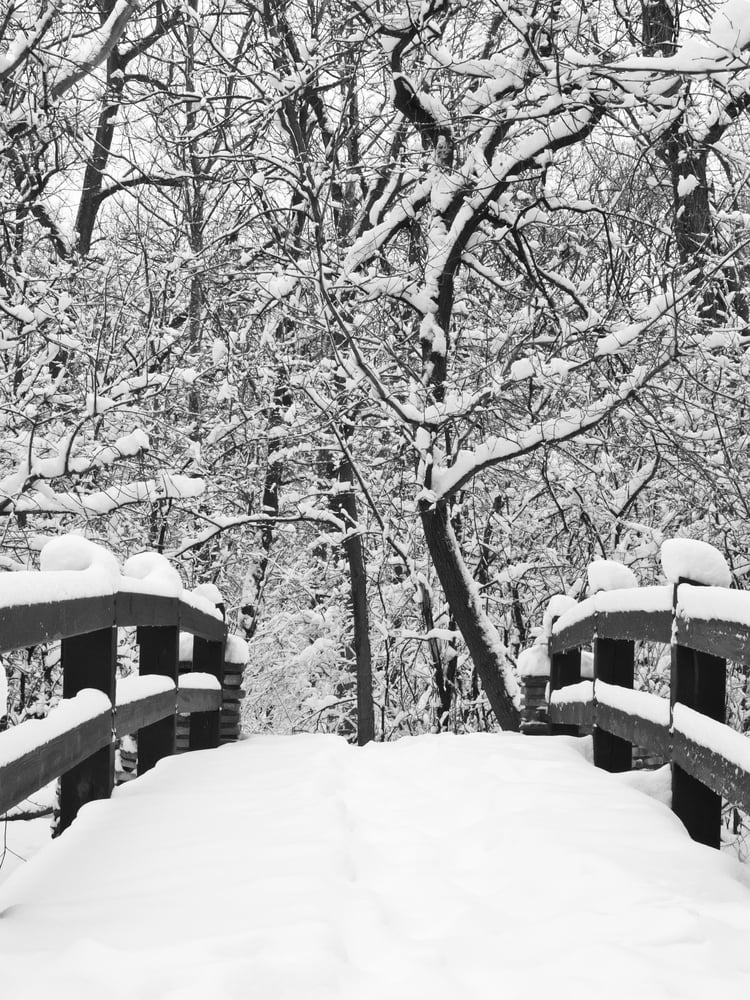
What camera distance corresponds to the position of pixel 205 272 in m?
9.18

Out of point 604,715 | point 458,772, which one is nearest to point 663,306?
point 604,715

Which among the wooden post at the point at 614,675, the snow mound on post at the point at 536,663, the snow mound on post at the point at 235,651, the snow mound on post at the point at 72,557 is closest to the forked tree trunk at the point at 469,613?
the snow mound on post at the point at 536,663

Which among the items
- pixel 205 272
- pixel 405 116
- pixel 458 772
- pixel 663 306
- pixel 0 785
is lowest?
pixel 458 772

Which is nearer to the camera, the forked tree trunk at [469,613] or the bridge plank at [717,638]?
the bridge plank at [717,638]

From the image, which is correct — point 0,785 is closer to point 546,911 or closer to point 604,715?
point 546,911

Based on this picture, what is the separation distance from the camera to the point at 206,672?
252 inches

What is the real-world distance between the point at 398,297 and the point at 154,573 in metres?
5.14

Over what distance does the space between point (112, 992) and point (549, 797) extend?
2.18m

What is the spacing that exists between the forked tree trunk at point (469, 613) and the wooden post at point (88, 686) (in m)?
5.81

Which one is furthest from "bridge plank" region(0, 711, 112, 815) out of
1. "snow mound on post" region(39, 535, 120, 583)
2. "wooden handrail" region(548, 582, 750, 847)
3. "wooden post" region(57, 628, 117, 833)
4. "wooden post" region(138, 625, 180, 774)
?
"wooden handrail" region(548, 582, 750, 847)

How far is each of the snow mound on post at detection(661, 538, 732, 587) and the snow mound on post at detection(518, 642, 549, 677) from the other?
130 inches

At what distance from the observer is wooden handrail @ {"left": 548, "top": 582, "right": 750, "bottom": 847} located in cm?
300

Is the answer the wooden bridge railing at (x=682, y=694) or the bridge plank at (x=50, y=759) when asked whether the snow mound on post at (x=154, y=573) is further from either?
the wooden bridge railing at (x=682, y=694)

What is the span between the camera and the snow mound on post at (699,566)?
359 cm
